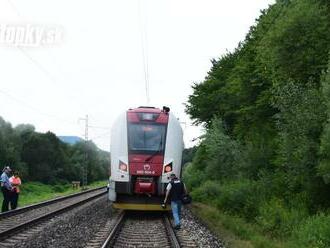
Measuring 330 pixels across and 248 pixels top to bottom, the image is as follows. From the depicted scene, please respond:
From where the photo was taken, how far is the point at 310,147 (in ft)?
48.6

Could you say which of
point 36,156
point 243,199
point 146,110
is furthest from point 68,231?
point 36,156

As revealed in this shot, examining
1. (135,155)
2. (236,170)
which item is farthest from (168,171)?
(236,170)

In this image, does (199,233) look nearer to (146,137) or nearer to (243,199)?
(146,137)

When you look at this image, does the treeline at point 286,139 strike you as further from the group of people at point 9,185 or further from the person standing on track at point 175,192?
the group of people at point 9,185

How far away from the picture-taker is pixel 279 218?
599 inches

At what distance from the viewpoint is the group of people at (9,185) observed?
1953cm

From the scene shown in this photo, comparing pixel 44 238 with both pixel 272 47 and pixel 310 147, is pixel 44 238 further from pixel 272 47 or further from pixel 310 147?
pixel 272 47

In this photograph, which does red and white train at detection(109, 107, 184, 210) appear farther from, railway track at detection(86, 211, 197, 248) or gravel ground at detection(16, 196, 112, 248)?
gravel ground at detection(16, 196, 112, 248)

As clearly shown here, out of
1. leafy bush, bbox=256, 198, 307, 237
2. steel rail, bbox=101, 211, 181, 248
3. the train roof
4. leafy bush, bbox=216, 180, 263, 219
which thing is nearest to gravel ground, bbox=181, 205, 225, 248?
steel rail, bbox=101, 211, 181, 248

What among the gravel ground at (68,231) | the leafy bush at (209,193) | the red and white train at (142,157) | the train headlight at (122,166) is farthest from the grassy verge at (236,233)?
the leafy bush at (209,193)

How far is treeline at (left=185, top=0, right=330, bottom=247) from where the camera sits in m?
14.5

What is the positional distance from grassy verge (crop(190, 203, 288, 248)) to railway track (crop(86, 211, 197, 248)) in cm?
98

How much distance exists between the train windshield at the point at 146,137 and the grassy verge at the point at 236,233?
9.74ft

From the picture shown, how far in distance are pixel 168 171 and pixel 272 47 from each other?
6058mm
